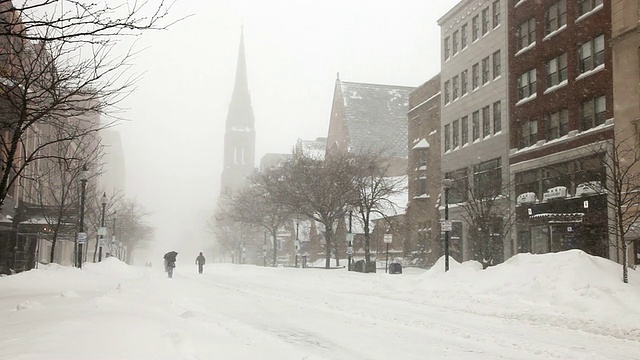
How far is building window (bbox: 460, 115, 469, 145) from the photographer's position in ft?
162

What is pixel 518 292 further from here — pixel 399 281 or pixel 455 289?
pixel 399 281

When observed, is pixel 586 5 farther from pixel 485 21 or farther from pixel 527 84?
pixel 485 21

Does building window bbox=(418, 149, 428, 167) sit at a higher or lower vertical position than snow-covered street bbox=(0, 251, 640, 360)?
higher

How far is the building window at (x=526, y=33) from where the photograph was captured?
41562mm

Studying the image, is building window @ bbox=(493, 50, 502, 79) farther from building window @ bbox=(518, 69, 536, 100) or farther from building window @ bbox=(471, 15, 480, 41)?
building window @ bbox=(471, 15, 480, 41)

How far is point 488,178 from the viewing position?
41062mm

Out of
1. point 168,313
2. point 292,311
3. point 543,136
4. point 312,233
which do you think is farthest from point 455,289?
point 312,233

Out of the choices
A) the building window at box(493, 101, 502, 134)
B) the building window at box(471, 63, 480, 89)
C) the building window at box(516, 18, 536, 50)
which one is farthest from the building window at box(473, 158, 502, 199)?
the building window at box(516, 18, 536, 50)

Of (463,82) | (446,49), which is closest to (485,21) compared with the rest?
(463,82)

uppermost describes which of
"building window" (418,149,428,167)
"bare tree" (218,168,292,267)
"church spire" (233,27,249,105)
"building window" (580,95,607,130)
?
"church spire" (233,27,249,105)

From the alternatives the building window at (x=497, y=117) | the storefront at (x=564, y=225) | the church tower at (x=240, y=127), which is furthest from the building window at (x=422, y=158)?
the church tower at (x=240, y=127)

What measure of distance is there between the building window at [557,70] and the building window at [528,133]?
2798 mm

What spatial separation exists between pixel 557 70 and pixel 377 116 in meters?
53.2

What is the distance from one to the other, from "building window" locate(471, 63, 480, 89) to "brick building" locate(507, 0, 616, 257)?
4.77 metres
